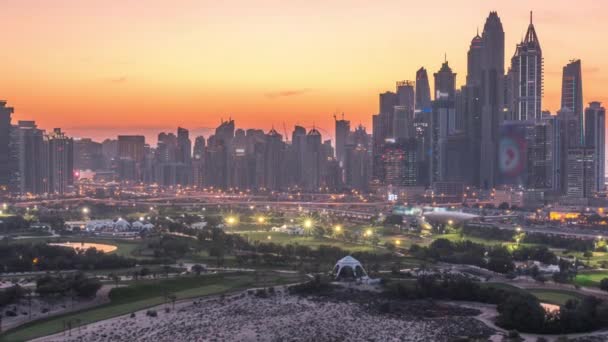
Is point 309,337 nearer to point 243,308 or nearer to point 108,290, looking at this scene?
point 243,308

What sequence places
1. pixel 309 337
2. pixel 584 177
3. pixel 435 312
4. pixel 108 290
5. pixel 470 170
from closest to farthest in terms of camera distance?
pixel 309 337 → pixel 435 312 → pixel 108 290 → pixel 584 177 → pixel 470 170

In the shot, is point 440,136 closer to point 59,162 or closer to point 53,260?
point 59,162

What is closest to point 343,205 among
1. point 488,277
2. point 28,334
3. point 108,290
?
point 488,277

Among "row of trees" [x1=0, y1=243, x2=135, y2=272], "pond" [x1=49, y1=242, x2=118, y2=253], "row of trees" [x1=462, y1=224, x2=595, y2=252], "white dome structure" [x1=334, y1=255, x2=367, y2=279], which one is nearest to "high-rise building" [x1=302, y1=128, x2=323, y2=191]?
"row of trees" [x1=462, y1=224, x2=595, y2=252]

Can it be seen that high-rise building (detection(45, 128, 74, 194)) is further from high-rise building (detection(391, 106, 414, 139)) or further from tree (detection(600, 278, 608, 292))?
tree (detection(600, 278, 608, 292))

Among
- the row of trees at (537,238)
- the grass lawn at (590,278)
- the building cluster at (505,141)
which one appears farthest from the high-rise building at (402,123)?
the grass lawn at (590,278)

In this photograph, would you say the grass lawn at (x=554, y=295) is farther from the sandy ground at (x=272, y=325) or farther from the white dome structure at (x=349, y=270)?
the white dome structure at (x=349, y=270)
